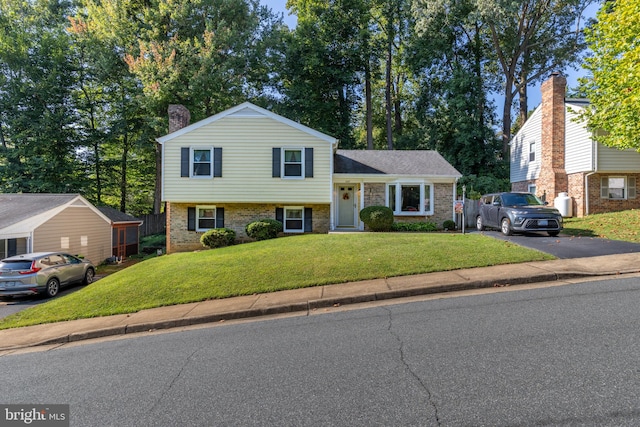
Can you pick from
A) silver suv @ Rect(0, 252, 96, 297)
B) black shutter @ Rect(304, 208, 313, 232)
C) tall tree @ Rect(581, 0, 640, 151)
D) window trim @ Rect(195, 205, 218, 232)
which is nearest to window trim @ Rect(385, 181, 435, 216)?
black shutter @ Rect(304, 208, 313, 232)

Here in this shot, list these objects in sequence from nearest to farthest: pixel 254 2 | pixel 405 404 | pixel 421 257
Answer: pixel 405 404, pixel 421 257, pixel 254 2

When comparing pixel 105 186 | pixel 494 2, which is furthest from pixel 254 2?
pixel 105 186

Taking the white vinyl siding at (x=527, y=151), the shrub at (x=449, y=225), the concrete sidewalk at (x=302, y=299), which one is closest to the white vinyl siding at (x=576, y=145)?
the white vinyl siding at (x=527, y=151)

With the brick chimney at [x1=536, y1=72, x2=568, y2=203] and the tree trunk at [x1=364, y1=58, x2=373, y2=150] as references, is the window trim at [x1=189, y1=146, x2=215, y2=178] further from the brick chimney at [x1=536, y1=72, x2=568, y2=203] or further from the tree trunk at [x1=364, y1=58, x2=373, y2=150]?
the brick chimney at [x1=536, y1=72, x2=568, y2=203]

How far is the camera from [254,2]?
3066 cm

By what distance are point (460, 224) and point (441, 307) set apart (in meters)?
13.1

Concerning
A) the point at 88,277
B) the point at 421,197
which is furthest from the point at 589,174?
the point at 88,277

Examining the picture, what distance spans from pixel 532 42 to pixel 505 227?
26495 mm

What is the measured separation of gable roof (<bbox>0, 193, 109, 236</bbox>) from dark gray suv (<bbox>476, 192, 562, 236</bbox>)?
21.5 metres

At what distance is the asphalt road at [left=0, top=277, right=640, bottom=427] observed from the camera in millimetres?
3186

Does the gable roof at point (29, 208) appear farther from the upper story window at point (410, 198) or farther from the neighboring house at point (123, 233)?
the upper story window at point (410, 198)

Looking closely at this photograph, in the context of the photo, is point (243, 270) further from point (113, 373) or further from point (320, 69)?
point (320, 69)

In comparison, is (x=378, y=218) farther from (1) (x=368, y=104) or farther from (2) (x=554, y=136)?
(1) (x=368, y=104)

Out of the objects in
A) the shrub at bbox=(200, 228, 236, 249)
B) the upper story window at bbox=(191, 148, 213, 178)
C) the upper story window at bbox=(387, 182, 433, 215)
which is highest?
the upper story window at bbox=(191, 148, 213, 178)
